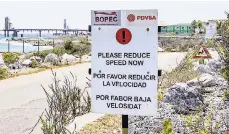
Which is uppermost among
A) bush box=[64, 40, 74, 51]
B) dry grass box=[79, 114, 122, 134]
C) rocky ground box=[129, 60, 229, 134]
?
bush box=[64, 40, 74, 51]

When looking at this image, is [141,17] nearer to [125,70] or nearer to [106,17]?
[106,17]

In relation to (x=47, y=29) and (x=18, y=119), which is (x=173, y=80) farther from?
(x=47, y=29)

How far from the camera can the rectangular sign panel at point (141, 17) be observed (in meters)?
4.26

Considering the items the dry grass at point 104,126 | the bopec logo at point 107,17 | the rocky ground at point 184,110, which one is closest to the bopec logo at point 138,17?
the bopec logo at point 107,17

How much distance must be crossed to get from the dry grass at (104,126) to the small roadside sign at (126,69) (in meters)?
2.72

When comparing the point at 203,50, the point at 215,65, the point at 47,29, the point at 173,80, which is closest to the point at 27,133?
the point at 173,80

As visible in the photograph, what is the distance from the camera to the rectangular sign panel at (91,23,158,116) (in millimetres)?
4359

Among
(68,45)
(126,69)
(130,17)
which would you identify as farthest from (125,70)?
(68,45)

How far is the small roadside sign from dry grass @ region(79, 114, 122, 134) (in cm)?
272

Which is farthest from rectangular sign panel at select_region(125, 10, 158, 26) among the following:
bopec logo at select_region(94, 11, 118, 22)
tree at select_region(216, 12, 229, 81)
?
tree at select_region(216, 12, 229, 81)

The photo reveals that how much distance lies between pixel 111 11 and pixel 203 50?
13.5 m

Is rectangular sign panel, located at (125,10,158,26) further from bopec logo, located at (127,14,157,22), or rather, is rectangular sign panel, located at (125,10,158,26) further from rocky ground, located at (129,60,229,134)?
rocky ground, located at (129,60,229,134)

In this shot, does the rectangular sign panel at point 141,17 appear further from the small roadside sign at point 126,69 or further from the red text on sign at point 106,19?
the red text on sign at point 106,19

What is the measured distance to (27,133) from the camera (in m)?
8.30
